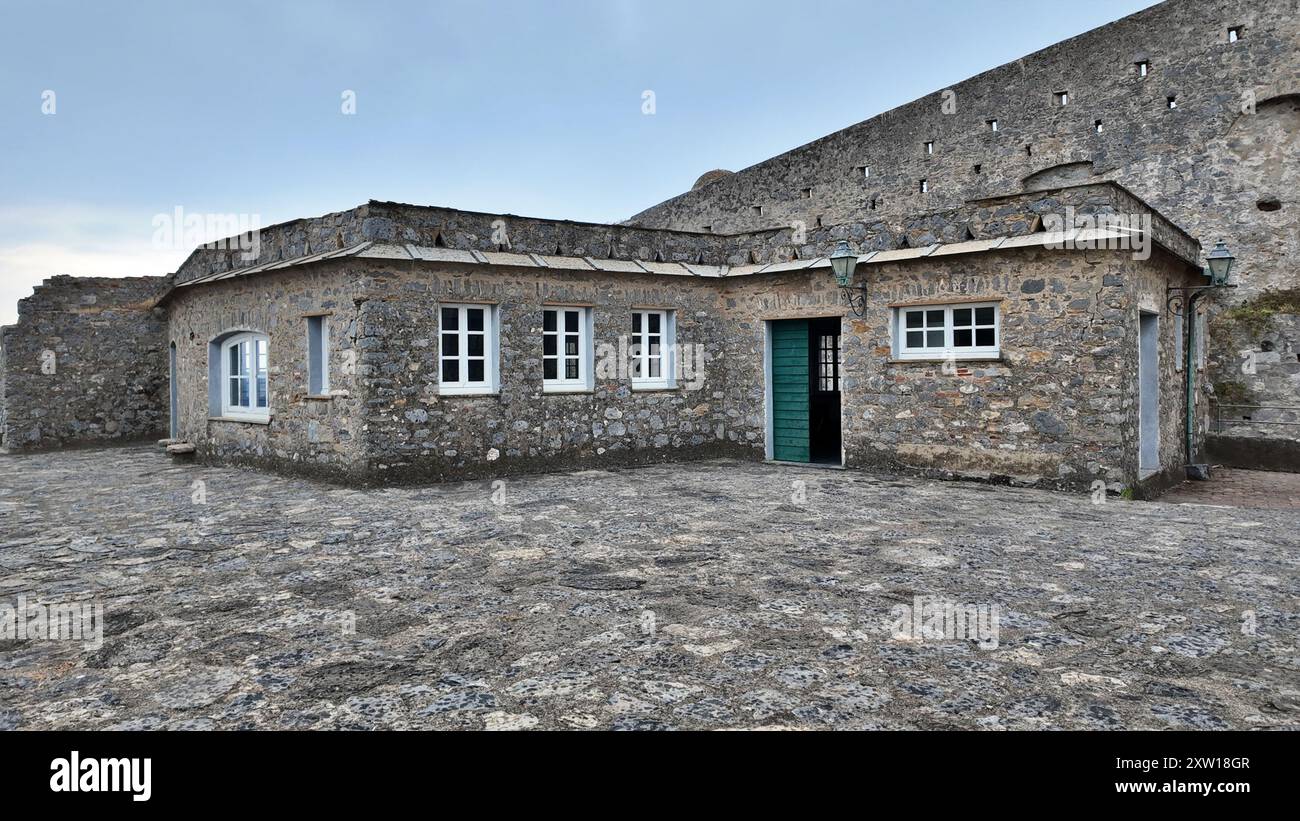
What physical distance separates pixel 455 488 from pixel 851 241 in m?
6.19

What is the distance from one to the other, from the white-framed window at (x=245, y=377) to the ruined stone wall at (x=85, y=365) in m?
5.19

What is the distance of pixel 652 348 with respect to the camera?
12422 mm

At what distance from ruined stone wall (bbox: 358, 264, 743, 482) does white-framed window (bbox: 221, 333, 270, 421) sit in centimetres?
265

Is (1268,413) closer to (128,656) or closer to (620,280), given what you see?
(620,280)

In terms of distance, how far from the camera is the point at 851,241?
11188mm

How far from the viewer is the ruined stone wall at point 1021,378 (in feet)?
30.0

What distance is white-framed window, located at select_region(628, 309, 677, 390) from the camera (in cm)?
1219

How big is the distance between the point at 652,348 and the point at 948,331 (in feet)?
14.0

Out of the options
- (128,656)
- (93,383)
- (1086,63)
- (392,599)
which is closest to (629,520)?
(392,599)

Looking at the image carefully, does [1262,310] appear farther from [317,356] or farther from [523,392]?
[317,356]

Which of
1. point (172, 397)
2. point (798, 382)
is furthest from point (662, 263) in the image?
point (172, 397)

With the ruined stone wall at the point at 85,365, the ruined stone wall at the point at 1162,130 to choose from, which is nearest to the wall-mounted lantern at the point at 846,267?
the ruined stone wall at the point at 1162,130

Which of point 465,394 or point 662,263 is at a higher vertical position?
point 662,263

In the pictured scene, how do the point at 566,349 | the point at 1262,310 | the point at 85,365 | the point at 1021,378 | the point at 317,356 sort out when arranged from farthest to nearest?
the point at 85,365 → the point at 1262,310 → the point at 566,349 → the point at 317,356 → the point at 1021,378
